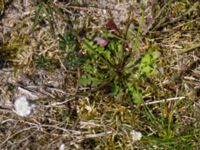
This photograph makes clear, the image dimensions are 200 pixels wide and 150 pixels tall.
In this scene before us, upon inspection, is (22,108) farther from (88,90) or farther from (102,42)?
(102,42)

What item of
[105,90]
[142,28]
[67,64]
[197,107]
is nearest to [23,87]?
[67,64]

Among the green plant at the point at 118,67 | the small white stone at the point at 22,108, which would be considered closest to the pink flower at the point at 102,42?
the green plant at the point at 118,67

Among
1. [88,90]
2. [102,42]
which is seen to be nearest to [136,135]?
[88,90]

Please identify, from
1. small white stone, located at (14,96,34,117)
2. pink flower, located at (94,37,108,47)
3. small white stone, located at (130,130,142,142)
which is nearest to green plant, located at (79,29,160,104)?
pink flower, located at (94,37,108,47)

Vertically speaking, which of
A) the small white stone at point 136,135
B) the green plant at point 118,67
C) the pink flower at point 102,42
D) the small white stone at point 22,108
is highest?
the pink flower at point 102,42

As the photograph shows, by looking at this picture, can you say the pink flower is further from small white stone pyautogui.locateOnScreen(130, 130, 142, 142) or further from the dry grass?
small white stone pyautogui.locateOnScreen(130, 130, 142, 142)

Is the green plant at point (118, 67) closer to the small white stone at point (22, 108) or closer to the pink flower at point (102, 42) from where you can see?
the pink flower at point (102, 42)
